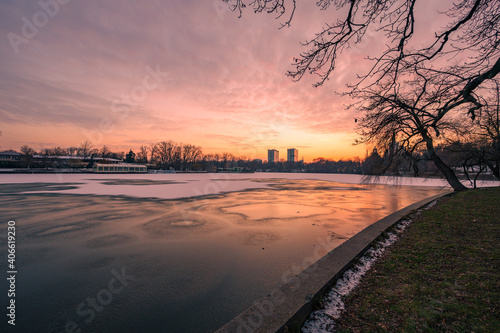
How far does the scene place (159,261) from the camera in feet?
18.9

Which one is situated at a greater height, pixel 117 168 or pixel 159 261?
pixel 117 168

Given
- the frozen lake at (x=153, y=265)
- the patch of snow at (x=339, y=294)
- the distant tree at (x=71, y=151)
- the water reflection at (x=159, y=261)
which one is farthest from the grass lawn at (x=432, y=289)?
the distant tree at (x=71, y=151)

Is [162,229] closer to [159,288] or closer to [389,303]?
[159,288]

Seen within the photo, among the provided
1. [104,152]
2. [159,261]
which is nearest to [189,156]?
[104,152]

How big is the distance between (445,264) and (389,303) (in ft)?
7.18

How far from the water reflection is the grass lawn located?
182cm

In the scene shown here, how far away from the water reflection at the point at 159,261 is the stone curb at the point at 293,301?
0.61 metres

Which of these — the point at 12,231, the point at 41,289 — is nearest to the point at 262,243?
the point at 41,289

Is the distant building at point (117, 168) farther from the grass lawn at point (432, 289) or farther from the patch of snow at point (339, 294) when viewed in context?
the grass lawn at point (432, 289)

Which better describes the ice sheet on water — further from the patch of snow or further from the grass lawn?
the grass lawn

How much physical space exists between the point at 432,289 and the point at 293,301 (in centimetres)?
233

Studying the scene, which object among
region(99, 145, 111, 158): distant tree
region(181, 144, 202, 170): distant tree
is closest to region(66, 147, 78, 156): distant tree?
region(99, 145, 111, 158): distant tree

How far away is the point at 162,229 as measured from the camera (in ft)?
28.4

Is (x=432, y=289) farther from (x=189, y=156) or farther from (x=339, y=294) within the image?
(x=189, y=156)
